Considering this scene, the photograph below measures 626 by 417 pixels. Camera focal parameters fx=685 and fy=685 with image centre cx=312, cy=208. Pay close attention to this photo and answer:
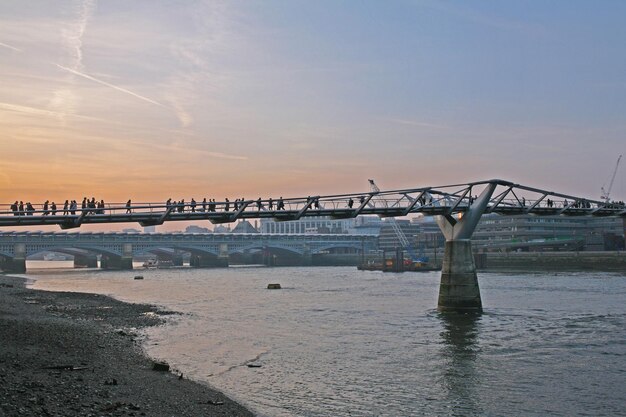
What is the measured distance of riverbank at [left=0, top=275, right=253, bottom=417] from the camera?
856 inches

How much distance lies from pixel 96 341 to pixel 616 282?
95.0m

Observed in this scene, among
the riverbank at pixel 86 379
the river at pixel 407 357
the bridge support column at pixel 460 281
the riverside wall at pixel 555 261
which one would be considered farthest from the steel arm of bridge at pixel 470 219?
the riverside wall at pixel 555 261

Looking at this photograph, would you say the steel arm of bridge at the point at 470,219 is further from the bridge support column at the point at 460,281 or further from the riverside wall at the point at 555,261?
the riverside wall at the point at 555,261

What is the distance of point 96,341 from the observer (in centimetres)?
4066

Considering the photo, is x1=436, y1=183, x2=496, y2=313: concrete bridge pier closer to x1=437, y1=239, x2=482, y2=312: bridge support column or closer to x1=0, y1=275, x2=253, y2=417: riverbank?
x1=437, y1=239, x2=482, y2=312: bridge support column

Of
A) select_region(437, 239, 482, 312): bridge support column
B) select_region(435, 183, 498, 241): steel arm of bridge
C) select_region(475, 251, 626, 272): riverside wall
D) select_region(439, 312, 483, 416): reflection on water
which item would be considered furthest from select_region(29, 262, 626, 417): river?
select_region(475, 251, 626, 272): riverside wall

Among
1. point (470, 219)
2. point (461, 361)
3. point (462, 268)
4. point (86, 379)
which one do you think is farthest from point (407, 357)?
point (470, 219)

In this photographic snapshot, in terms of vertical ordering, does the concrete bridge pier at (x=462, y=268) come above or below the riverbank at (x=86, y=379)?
above

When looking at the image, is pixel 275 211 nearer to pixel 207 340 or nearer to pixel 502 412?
pixel 207 340

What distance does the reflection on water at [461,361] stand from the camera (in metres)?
28.6

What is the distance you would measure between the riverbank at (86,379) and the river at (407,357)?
211 centimetres

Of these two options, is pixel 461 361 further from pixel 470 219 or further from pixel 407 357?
pixel 470 219

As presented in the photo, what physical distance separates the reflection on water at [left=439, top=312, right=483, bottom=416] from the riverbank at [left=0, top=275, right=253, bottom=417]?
9.14m

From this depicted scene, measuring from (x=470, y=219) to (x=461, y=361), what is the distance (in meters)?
30.1
